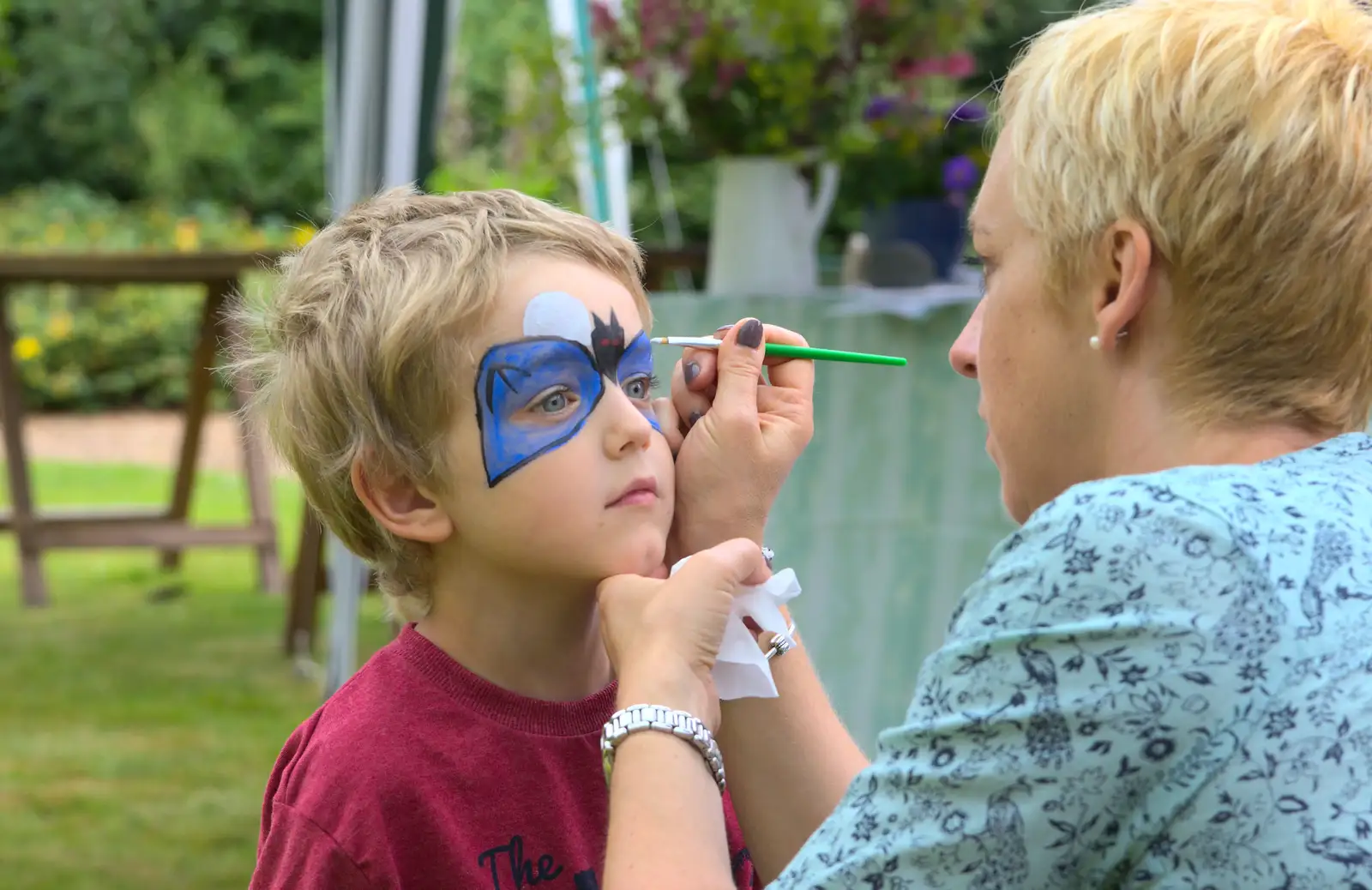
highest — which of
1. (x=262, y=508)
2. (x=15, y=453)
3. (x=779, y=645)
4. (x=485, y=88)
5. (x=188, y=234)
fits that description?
(x=779, y=645)

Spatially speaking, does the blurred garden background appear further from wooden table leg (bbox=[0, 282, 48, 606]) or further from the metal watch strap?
the metal watch strap

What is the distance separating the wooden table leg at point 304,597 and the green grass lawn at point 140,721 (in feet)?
0.40

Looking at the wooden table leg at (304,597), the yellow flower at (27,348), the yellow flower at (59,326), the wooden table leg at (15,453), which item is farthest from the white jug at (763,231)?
the yellow flower at (59,326)

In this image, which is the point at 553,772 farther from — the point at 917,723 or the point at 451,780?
the point at 917,723

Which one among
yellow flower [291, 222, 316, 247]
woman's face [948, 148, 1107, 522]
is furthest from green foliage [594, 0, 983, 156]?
woman's face [948, 148, 1107, 522]

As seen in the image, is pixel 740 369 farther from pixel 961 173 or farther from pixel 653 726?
pixel 961 173

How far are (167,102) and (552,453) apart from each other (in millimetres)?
16447

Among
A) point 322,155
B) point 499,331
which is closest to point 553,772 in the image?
point 499,331

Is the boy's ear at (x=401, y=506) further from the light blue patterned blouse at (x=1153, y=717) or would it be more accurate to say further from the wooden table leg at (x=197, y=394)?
the wooden table leg at (x=197, y=394)

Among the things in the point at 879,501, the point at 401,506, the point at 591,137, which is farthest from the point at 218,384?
the point at 401,506

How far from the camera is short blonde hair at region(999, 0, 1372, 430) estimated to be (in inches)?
44.8

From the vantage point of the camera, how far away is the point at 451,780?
53.6 inches

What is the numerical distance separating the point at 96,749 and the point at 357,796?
11.6 feet

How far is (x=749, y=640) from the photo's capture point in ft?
4.55
